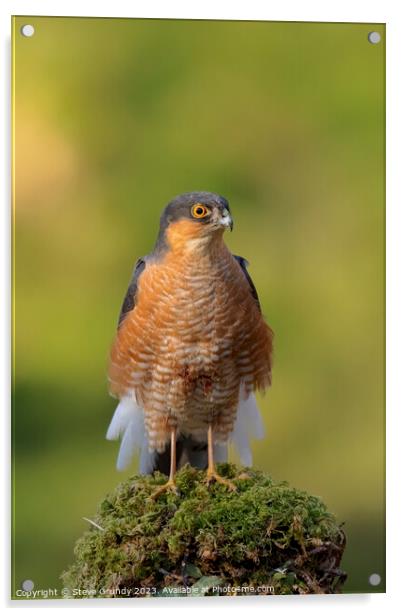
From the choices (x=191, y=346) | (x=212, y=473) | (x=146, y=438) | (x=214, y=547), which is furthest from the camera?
(x=146, y=438)

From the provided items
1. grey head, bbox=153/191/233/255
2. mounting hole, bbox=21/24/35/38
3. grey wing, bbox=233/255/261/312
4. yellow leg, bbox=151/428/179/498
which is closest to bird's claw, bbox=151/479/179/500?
yellow leg, bbox=151/428/179/498

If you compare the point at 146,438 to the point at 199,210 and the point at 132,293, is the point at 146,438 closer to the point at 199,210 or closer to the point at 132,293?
the point at 132,293

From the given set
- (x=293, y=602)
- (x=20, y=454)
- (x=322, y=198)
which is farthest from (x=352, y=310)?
(x=20, y=454)

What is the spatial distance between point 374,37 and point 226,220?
41.0 inches

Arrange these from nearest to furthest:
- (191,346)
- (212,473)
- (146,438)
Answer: (191,346)
(212,473)
(146,438)

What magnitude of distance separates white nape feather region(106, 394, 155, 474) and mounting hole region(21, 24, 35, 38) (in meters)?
1.41

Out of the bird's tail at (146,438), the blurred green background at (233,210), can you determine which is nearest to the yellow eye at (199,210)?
the blurred green background at (233,210)

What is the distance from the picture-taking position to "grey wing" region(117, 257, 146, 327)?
346cm

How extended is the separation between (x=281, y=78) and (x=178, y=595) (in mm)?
1966

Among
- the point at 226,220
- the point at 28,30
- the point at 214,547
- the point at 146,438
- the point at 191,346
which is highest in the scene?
the point at 28,30

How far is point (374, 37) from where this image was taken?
3.60 meters

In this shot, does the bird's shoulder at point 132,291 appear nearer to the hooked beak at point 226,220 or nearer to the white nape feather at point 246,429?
the hooked beak at point 226,220

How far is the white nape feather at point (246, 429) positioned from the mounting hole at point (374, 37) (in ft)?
4.82

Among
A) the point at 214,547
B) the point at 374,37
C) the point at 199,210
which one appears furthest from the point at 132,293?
the point at 374,37
